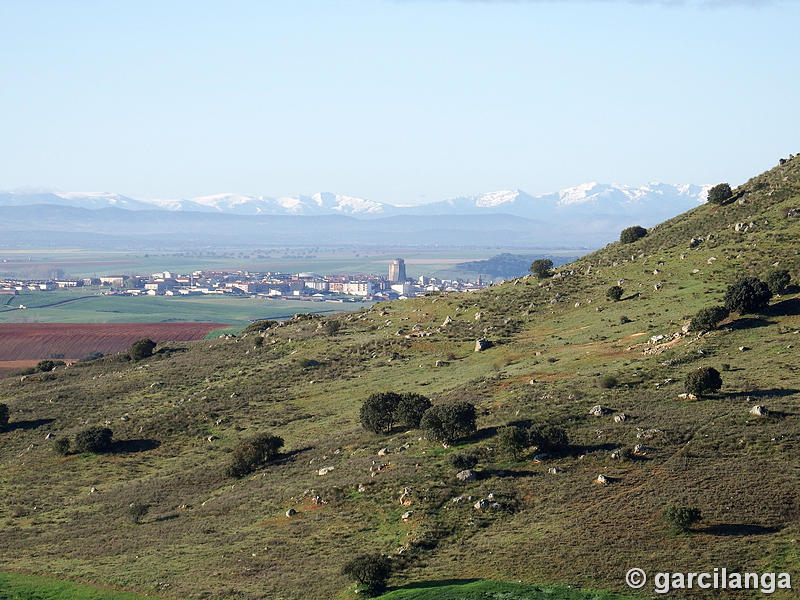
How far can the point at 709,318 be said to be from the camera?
216ft

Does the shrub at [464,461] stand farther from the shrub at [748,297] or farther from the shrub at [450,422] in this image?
the shrub at [748,297]

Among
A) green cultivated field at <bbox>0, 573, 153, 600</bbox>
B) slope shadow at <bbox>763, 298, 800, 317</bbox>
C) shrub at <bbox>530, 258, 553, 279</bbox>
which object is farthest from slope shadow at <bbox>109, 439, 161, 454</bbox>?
shrub at <bbox>530, 258, 553, 279</bbox>

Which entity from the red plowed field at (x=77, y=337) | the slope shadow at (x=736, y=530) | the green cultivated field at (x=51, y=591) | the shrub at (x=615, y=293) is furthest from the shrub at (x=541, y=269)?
the red plowed field at (x=77, y=337)

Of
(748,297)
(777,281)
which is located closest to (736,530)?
(748,297)

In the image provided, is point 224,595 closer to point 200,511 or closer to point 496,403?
point 200,511

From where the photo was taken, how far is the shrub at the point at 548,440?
48.8 m

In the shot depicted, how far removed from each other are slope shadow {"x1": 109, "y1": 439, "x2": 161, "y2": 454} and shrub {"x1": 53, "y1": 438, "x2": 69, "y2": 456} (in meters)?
3.43

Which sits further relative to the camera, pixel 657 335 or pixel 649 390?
pixel 657 335

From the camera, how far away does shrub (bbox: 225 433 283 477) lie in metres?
59.3

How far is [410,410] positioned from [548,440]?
13.8 meters

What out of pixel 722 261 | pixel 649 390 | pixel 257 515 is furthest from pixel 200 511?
pixel 722 261

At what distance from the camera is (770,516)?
1517 inches

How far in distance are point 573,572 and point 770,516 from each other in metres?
9.27

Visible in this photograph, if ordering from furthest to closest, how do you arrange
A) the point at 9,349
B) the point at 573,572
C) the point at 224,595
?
1. the point at 9,349
2. the point at 224,595
3. the point at 573,572
